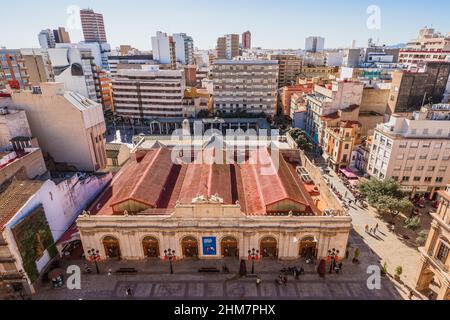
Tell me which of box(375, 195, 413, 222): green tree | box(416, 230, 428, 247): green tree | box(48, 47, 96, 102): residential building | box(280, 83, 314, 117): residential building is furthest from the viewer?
box(280, 83, 314, 117): residential building

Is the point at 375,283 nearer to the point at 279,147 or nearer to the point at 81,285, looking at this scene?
the point at 279,147

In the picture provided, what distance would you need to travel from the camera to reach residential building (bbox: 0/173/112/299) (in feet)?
104

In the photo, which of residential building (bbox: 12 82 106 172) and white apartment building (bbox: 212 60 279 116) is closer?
residential building (bbox: 12 82 106 172)

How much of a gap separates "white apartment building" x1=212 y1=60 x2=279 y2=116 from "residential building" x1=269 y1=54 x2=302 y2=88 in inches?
1953

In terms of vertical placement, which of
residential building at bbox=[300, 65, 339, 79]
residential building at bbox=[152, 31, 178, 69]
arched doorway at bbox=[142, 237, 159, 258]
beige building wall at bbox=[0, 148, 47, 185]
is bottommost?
arched doorway at bbox=[142, 237, 159, 258]

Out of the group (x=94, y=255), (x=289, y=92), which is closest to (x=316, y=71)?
(x=289, y=92)

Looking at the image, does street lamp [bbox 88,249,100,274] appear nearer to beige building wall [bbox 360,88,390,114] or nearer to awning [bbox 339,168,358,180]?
awning [bbox 339,168,358,180]

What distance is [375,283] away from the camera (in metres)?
36.0

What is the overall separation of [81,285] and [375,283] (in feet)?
121

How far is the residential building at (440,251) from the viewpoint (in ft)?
98.3

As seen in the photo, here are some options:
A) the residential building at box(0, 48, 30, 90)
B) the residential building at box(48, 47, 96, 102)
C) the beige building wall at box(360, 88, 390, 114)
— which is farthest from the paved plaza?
the residential building at box(0, 48, 30, 90)

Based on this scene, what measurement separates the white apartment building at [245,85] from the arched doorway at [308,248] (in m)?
76.4

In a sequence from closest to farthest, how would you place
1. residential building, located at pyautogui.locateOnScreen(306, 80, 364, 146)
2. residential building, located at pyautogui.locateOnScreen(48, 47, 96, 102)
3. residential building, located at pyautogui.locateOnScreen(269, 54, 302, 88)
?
residential building, located at pyautogui.locateOnScreen(306, 80, 364, 146) → residential building, located at pyautogui.locateOnScreen(48, 47, 96, 102) → residential building, located at pyautogui.locateOnScreen(269, 54, 302, 88)

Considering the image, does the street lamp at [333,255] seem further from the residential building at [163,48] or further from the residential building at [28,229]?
the residential building at [163,48]
